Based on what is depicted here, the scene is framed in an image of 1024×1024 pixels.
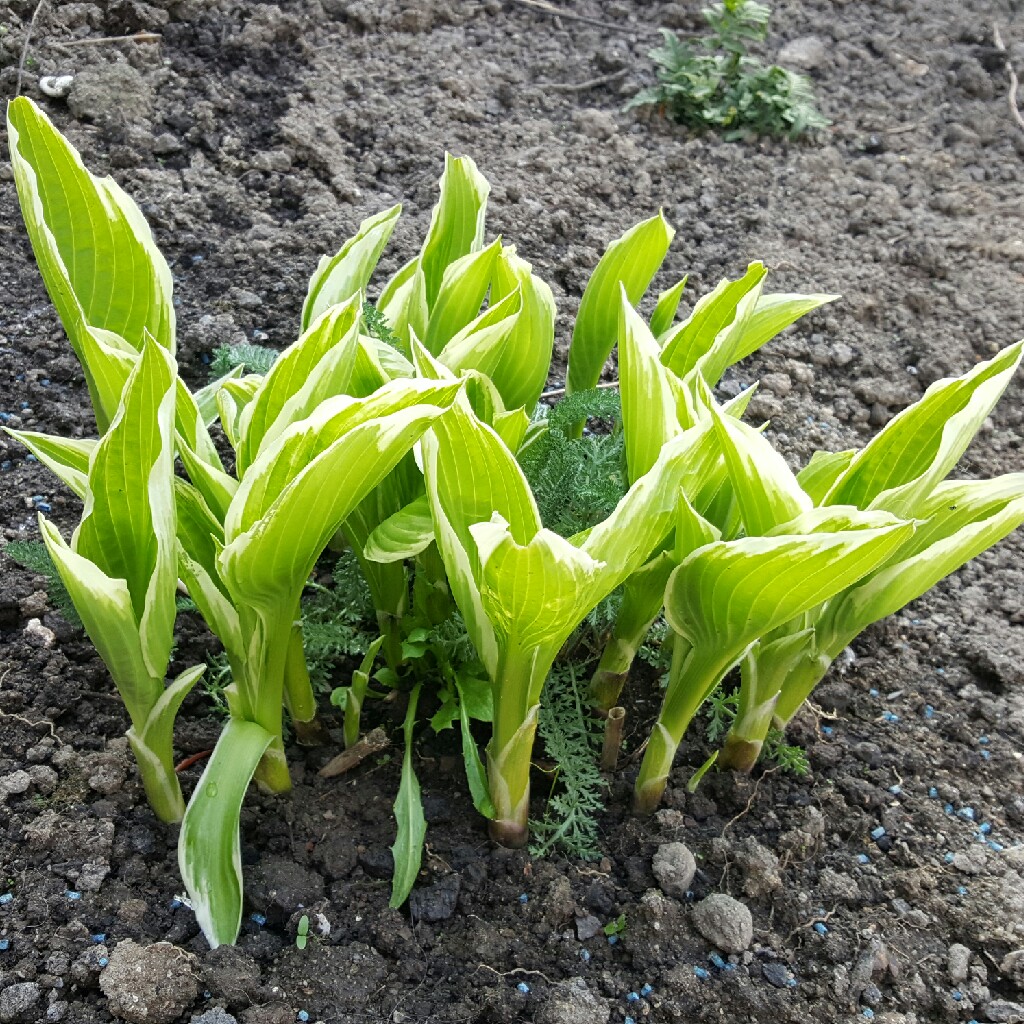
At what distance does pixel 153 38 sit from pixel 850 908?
2626 mm

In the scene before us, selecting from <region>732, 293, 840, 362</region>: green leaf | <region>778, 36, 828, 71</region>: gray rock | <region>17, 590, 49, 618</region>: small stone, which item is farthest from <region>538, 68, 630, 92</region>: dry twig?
<region>17, 590, 49, 618</region>: small stone

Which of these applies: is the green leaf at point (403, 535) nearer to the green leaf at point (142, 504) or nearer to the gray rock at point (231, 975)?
the green leaf at point (142, 504)

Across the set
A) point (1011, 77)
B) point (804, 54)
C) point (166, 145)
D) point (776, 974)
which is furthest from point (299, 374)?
point (1011, 77)

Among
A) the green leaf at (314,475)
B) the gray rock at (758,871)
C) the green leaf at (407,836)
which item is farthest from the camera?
the gray rock at (758,871)

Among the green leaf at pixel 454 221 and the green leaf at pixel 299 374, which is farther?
the green leaf at pixel 454 221

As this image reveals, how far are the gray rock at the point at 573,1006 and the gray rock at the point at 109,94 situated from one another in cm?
226

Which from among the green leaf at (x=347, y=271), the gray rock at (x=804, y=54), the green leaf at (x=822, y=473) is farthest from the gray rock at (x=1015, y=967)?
the gray rock at (x=804, y=54)

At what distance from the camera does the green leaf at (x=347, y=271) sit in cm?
154

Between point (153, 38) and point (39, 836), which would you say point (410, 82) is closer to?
point (153, 38)

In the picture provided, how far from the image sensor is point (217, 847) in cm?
131

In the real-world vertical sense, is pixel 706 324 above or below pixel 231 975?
above

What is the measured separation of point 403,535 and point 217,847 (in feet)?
1.46

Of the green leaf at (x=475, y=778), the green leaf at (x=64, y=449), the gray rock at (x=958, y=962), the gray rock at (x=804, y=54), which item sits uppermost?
the gray rock at (x=804, y=54)

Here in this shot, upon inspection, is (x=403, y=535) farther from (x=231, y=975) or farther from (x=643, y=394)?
(x=231, y=975)
